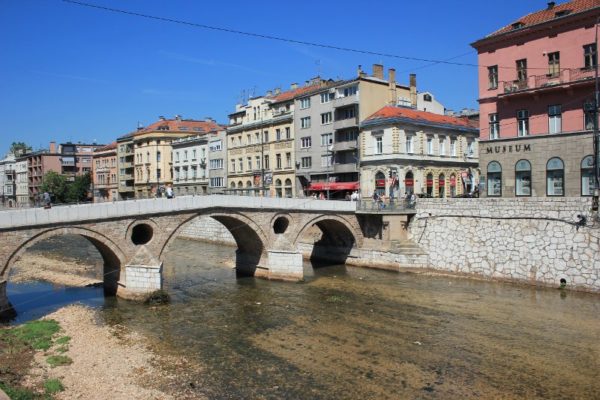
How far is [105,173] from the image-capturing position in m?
94.2

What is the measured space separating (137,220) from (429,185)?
98.4 feet

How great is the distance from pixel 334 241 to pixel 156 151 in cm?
4548

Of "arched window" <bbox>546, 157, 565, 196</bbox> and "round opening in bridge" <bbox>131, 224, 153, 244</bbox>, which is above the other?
"arched window" <bbox>546, 157, 565, 196</bbox>

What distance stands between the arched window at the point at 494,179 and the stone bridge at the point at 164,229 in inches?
304

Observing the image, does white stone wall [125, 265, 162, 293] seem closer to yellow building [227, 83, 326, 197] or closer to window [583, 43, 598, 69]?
yellow building [227, 83, 326, 197]

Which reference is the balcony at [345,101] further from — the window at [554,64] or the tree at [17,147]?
the tree at [17,147]

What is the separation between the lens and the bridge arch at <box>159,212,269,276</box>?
31875 mm

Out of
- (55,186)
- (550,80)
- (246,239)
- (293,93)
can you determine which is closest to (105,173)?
(55,186)

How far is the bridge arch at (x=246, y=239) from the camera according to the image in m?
31.9

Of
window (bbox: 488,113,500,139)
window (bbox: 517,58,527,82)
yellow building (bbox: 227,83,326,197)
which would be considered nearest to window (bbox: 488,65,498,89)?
window (bbox: 517,58,527,82)

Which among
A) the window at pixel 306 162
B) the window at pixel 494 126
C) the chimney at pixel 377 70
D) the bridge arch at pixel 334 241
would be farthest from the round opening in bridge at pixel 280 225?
the chimney at pixel 377 70

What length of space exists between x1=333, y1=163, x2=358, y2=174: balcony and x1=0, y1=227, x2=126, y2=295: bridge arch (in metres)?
26.2

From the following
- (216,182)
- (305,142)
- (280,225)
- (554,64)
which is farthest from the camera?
(216,182)

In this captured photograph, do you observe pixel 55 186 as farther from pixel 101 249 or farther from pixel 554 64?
pixel 554 64
